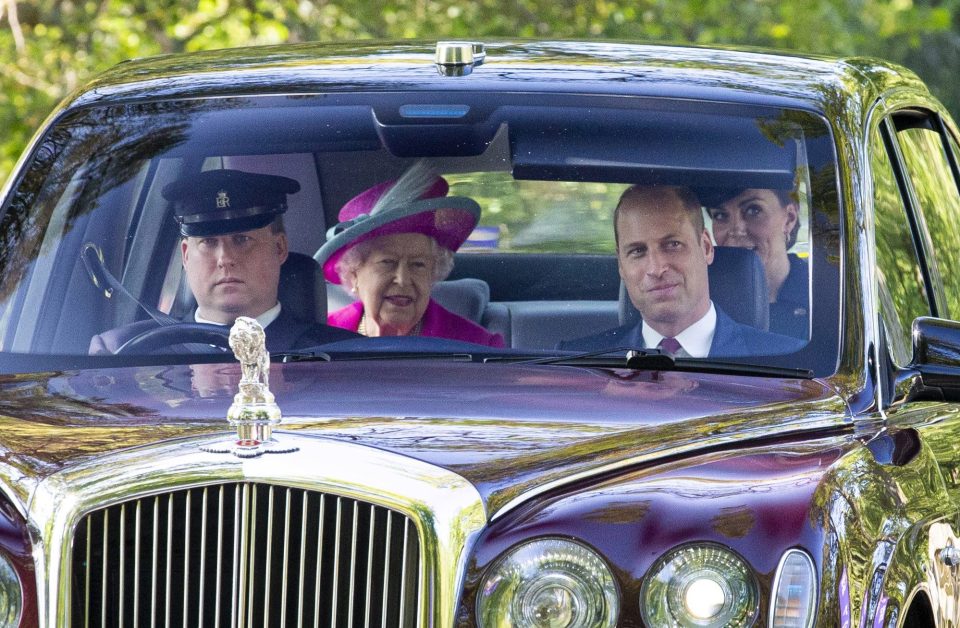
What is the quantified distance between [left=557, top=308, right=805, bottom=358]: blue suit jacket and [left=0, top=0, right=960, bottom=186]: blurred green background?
1045cm

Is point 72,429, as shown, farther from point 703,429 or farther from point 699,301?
point 699,301

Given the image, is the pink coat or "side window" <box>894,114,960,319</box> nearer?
the pink coat

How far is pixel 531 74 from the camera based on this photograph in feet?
15.0

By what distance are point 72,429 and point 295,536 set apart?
54 centimetres

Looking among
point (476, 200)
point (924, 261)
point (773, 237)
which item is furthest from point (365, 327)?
point (924, 261)

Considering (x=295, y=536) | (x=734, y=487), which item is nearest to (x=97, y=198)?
(x=295, y=536)

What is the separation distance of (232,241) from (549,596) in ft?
5.72

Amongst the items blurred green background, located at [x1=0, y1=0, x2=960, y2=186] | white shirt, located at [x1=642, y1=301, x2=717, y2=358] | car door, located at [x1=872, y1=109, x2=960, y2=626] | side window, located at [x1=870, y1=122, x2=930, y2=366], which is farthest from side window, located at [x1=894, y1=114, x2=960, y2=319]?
blurred green background, located at [x1=0, y1=0, x2=960, y2=186]

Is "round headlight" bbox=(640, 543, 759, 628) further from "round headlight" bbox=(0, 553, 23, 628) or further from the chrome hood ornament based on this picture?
"round headlight" bbox=(0, 553, 23, 628)

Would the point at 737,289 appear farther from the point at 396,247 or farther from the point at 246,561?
the point at 246,561

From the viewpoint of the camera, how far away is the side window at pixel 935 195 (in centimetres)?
504

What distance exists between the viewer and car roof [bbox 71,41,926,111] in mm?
4449

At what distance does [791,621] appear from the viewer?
10.2 ft

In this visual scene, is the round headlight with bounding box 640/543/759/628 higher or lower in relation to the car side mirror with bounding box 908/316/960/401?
lower
